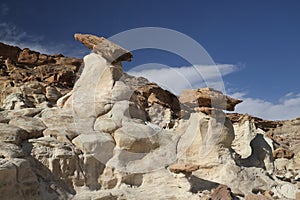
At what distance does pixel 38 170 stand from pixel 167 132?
522 cm

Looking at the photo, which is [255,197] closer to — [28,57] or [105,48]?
[105,48]

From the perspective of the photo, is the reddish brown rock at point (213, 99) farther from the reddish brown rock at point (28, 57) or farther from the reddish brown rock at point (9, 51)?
the reddish brown rock at point (9, 51)

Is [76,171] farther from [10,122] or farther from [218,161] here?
[218,161]

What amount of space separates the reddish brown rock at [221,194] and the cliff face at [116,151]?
3 cm

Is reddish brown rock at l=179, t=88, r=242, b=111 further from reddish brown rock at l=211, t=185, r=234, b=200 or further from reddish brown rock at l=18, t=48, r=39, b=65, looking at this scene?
reddish brown rock at l=18, t=48, r=39, b=65

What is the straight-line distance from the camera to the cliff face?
1033cm

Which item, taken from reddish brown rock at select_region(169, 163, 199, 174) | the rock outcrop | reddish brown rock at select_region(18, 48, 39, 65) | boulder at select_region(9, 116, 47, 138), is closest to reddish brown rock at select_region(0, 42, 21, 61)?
the rock outcrop

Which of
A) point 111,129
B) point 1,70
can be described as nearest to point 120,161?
point 111,129

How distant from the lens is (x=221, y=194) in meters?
11.0

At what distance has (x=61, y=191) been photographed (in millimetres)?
10078

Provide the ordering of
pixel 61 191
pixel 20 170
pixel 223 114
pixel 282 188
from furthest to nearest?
pixel 223 114
pixel 282 188
pixel 61 191
pixel 20 170

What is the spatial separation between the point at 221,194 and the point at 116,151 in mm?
3511

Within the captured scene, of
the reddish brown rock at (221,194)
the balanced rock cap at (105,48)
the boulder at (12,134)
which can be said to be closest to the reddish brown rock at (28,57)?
the balanced rock cap at (105,48)

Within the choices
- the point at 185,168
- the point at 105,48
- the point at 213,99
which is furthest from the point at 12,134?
the point at 213,99
